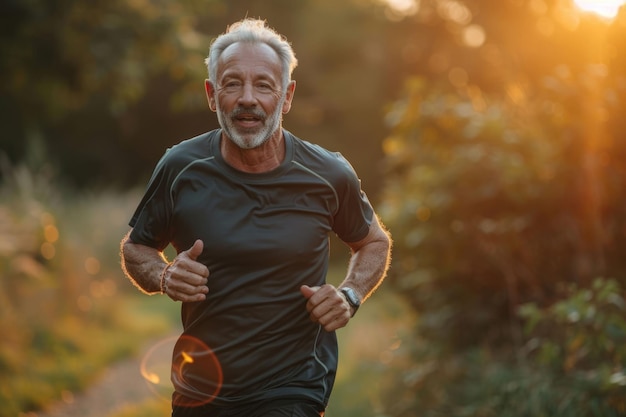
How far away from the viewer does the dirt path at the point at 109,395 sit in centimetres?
923

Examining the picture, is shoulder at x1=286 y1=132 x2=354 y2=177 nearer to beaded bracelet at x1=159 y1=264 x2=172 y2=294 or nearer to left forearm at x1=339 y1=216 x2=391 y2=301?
left forearm at x1=339 y1=216 x2=391 y2=301

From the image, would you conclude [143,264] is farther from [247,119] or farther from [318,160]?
[318,160]

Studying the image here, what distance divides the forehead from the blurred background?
182 centimetres

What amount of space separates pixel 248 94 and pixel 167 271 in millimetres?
795

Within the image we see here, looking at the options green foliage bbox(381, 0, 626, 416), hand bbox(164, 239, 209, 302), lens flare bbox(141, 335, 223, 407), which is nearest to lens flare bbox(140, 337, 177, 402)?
lens flare bbox(141, 335, 223, 407)

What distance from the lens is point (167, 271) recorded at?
355cm

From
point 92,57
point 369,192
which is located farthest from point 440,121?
point 369,192

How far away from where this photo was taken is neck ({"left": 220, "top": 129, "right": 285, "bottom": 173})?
12.3ft

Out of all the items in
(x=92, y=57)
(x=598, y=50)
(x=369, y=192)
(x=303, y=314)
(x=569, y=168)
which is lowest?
(x=303, y=314)

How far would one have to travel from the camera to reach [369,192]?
28.7m

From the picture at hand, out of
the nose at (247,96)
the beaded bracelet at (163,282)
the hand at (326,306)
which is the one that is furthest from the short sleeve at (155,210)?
the hand at (326,306)

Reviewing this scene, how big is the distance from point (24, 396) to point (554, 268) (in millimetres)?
5192

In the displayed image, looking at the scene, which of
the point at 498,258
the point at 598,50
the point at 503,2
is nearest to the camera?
the point at 598,50

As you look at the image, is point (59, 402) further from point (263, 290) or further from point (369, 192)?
point (369, 192)
